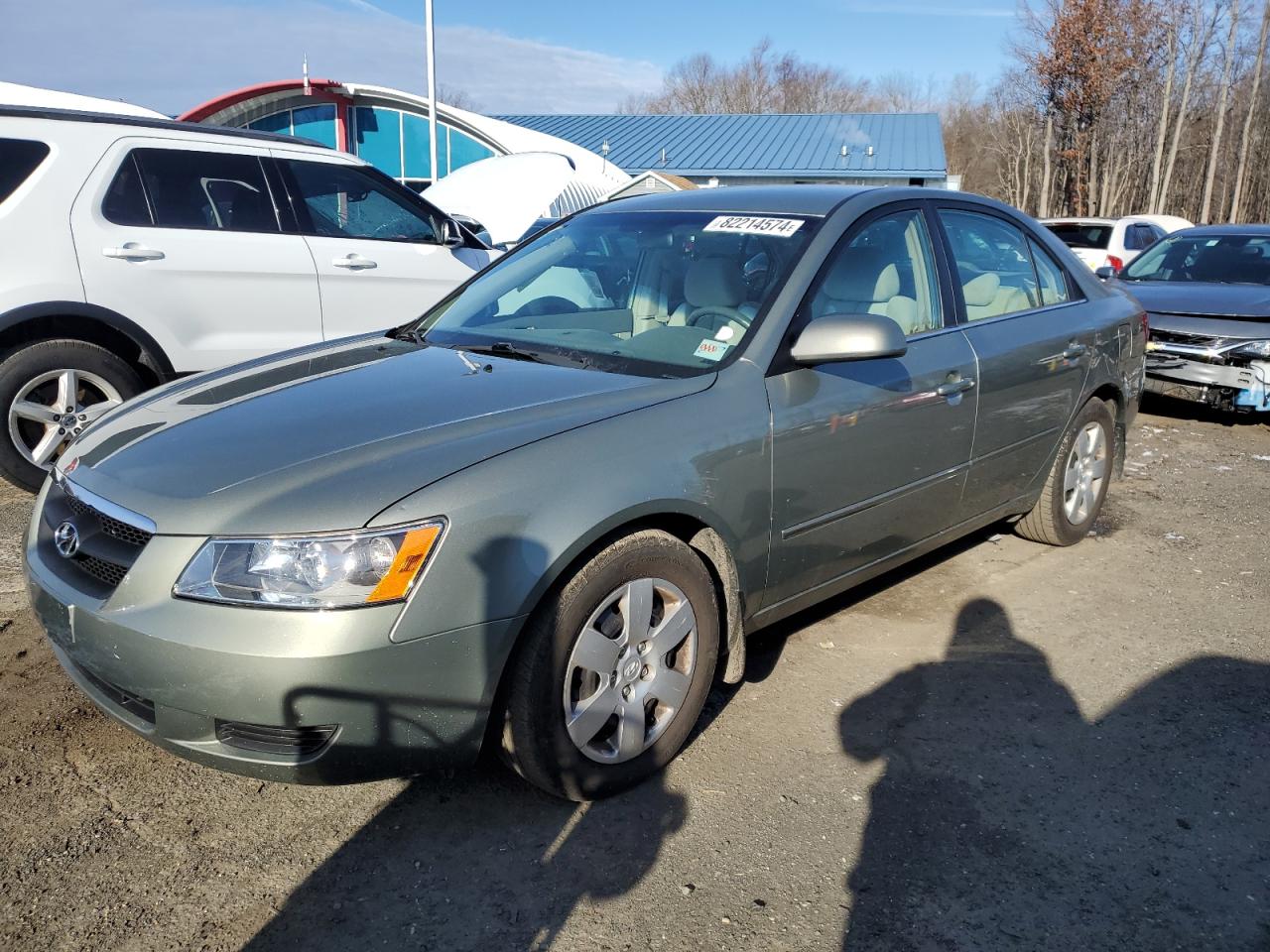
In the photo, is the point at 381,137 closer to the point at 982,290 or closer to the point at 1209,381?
the point at 1209,381

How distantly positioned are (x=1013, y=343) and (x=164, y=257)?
14.3 ft

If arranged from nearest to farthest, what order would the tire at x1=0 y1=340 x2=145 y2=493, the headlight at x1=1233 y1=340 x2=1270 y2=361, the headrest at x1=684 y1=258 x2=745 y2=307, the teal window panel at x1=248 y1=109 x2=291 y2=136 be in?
the headrest at x1=684 y1=258 x2=745 y2=307 → the tire at x1=0 y1=340 x2=145 y2=493 → the headlight at x1=1233 y1=340 x2=1270 y2=361 → the teal window panel at x1=248 y1=109 x2=291 y2=136

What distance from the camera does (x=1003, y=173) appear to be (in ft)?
167

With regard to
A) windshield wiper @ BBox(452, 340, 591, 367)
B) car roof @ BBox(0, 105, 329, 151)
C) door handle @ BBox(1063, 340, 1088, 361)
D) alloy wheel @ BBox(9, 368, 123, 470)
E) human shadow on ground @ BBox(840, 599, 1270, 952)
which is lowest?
human shadow on ground @ BBox(840, 599, 1270, 952)

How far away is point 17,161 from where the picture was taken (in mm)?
5180

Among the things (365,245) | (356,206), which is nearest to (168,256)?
(365,245)

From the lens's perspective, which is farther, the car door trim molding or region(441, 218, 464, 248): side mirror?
region(441, 218, 464, 248): side mirror

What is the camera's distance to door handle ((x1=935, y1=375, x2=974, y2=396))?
3713 millimetres

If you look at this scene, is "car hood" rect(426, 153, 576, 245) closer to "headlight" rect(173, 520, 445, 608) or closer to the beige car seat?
the beige car seat

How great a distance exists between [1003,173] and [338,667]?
54.5 m

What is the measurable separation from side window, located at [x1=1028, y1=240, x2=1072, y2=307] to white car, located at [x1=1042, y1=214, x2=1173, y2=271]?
11831mm

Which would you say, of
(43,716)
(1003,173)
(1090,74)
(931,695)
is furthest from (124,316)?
(1003,173)

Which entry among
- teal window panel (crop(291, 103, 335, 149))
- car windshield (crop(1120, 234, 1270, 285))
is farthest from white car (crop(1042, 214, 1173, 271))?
teal window panel (crop(291, 103, 335, 149))

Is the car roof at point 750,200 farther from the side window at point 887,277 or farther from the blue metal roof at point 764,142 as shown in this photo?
the blue metal roof at point 764,142
